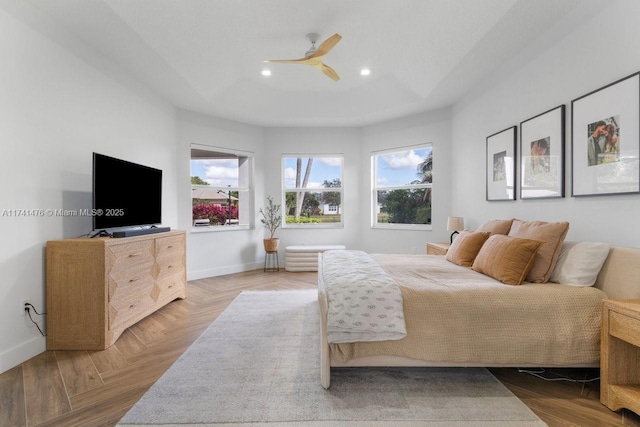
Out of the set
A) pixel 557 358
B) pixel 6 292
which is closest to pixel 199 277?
pixel 6 292

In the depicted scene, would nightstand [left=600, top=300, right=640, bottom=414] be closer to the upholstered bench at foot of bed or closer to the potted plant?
the upholstered bench at foot of bed

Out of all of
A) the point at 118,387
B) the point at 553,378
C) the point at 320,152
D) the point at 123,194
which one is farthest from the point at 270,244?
the point at 553,378

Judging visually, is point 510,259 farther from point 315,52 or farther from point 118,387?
point 118,387

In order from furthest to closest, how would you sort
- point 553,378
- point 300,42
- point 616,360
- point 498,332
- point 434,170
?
point 434,170 → point 300,42 → point 553,378 → point 498,332 → point 616,360

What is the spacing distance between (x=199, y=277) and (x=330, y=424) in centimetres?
382

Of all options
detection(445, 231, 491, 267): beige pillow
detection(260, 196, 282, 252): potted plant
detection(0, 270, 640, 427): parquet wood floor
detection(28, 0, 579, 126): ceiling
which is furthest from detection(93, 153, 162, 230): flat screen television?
detection(445, 231, 491, 267): beige pillow

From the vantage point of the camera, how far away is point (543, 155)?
283cm

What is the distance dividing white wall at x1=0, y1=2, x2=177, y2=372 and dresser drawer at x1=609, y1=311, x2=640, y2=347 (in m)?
3.76

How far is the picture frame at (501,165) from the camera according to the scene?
10.7 feet

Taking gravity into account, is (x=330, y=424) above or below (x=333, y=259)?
below

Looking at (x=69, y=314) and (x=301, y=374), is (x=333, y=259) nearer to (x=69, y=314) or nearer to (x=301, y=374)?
(x=301, y=374)

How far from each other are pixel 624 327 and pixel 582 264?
1.78ft

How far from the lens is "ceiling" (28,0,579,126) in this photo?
8.41 ft

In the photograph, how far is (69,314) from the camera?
7.97 ft
